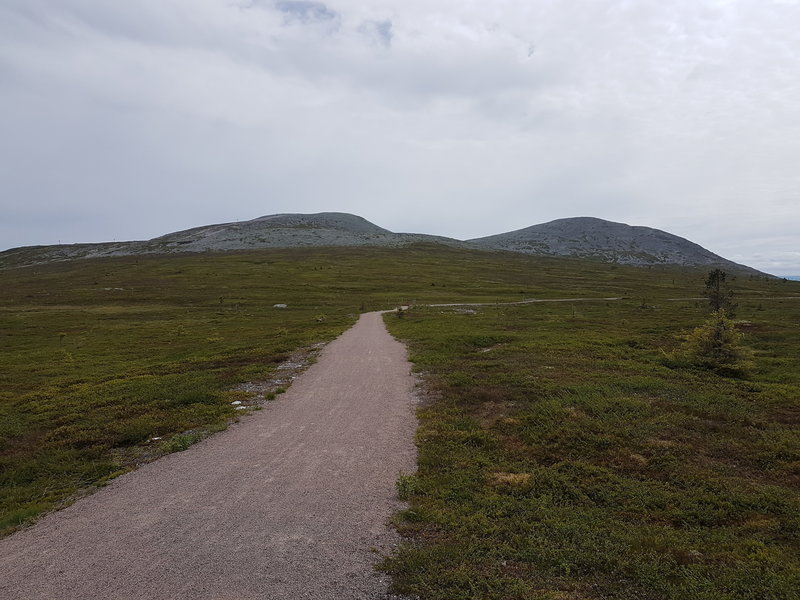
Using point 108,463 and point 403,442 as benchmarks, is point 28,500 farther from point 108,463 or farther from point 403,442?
point 403,442

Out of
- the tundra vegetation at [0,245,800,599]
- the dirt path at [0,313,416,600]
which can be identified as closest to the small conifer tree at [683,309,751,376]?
the tundra vegetation at [0,245,800,599]

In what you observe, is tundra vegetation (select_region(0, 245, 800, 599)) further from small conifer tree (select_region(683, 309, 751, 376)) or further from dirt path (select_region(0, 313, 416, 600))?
dirt path (select_region(0, 313, 416, 600))

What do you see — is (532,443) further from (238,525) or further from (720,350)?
(720,350)

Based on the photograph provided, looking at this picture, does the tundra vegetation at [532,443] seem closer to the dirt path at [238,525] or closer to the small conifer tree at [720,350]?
the small conifer tree at [720,350]

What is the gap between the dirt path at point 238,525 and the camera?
22.6 ft

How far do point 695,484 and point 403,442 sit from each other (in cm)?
797

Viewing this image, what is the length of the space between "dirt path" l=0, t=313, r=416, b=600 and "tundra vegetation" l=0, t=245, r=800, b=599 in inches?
32.4

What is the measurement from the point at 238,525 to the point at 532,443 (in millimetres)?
8933

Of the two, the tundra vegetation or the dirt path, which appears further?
the tundra vegetation

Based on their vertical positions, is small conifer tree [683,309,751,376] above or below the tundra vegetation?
above

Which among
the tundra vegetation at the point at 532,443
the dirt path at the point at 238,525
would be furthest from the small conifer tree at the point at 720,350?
the dirt path at the point at 238,525

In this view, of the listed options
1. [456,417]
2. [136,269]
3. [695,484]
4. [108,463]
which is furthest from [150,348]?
[136,269]

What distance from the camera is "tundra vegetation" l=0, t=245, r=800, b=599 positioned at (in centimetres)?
724

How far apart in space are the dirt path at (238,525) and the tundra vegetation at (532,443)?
0.82m
